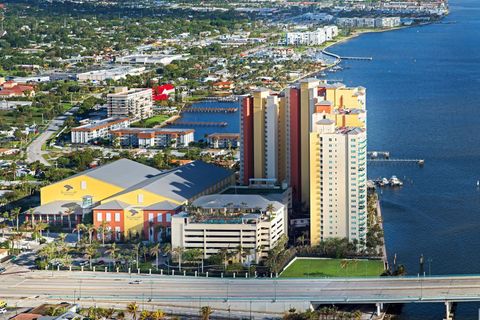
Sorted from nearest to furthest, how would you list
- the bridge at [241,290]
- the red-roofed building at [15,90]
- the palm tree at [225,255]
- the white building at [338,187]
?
the bridge at [241,290] < the palm tree at [225,255] < the white building at [338,187] < the red-roofed building at [15,90]

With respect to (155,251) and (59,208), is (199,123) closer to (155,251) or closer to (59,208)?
(59,208)

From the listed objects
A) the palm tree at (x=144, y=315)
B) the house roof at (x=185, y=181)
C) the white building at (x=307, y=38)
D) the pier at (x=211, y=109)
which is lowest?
the palm tree at (x=144, y=315)

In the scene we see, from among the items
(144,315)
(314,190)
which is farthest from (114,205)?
(144,315)

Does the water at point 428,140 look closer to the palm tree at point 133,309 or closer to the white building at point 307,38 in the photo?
the white building at point 307,38

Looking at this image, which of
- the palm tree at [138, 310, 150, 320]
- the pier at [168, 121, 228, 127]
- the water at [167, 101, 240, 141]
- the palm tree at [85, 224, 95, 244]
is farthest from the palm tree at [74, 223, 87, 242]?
the pier at [168, 121, 228, 127]

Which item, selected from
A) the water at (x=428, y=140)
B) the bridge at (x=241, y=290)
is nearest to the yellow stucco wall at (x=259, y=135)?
the water at (x=428, y=140)
